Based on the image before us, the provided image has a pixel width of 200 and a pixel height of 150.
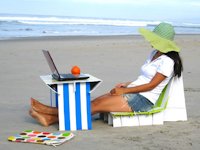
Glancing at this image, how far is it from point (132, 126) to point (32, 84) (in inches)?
140

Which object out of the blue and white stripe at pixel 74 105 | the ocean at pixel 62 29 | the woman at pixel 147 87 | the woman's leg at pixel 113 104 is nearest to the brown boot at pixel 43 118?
the woman at pixel 147 87

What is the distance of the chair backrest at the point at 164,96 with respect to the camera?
530 centimetres

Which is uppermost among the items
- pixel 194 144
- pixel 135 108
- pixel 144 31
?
pixel 144 31

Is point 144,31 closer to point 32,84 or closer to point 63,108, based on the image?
point 63,108

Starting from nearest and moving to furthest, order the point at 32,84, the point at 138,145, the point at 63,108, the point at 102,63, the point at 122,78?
the point at 138,145, the point at 63,108, the point at 32,84, the point at 122,78, the point at 102,63

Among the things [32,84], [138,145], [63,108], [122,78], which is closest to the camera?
[138,145]

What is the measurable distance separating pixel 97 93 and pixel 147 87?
254 centimetres

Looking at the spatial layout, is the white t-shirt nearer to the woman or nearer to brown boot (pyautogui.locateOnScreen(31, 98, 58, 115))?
the woman

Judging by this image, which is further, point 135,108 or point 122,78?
point 122,78

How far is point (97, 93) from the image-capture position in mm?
7500

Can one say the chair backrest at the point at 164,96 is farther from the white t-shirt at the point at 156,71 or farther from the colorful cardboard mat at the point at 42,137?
the colorful cardboard mat at the point at 42,137

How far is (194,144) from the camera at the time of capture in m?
4.46

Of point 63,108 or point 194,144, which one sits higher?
point 63,108

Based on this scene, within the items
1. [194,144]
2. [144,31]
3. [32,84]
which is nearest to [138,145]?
[194,144]
